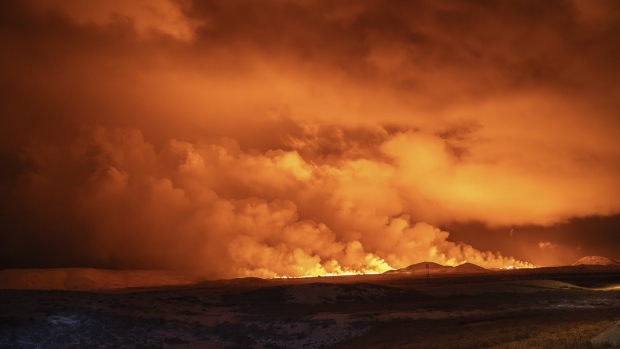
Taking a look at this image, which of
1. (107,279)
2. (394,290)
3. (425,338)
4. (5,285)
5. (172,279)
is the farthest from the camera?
(172,279)

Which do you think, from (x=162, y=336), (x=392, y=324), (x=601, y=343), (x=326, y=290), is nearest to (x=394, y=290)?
(x=326, y=290)

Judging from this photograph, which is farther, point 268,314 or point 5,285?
point 5,285

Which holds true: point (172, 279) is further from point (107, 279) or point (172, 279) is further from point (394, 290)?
point (394, 290)

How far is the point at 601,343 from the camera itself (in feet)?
64.4

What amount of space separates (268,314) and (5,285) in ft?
365

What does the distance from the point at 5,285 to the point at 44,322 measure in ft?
374

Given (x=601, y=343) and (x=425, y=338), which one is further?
(x=425, y=338)

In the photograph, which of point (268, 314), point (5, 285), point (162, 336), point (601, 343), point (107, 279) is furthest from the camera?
point (107, 279)

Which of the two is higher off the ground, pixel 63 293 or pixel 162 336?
pixel 63 293

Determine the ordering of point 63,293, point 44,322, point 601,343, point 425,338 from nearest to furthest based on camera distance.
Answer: point 601,343 < point 425,338 < point 44,322 < point 63,293

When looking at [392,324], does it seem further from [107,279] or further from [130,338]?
[107,279]

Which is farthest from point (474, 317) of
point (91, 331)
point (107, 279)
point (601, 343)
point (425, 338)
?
point (107, 279)

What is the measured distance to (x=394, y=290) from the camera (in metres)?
74.6

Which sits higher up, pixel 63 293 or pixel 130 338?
pixel 63 293
